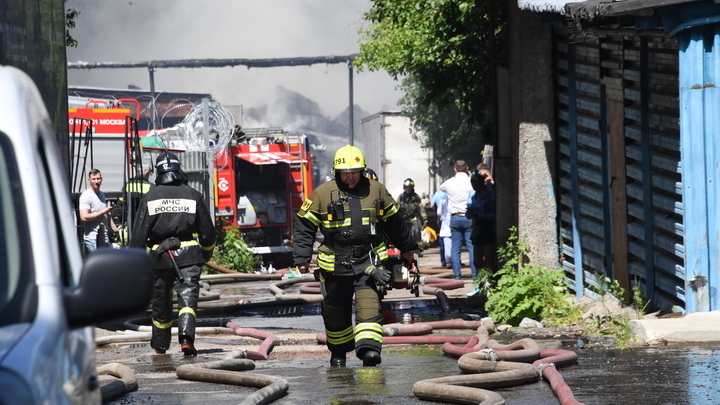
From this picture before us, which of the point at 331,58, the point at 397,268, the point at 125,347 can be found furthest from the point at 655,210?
the point at 331,58

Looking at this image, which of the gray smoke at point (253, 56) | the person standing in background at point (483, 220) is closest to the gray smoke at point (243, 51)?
the gray smoke at point (253, 56)

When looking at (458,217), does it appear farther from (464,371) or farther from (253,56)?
(253,56)

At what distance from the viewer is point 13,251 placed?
285cm

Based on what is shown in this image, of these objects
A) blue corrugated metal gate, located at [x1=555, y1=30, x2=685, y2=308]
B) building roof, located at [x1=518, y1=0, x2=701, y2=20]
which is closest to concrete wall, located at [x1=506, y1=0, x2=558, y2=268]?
blue corrugated metal gate, located at [x1=555, y1=30, x2=685, y2=308]

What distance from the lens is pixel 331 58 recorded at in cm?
5778

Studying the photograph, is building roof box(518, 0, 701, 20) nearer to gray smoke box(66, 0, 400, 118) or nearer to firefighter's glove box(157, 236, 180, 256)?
firefighter's glove box(157, 236, 180, 256)

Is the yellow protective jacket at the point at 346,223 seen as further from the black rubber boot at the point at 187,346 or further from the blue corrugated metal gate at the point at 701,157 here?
the blue corrugated metal gate at the point at 701,157

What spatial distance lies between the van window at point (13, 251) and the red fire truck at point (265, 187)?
19.6m

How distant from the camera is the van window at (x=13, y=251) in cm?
272

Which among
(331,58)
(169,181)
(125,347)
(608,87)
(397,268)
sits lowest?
(125,347)

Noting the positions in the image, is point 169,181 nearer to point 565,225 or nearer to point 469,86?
point 565,225

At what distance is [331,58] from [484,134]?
43874 mm

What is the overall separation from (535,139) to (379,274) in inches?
164

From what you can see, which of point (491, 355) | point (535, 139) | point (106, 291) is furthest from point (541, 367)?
point (535, 139)
